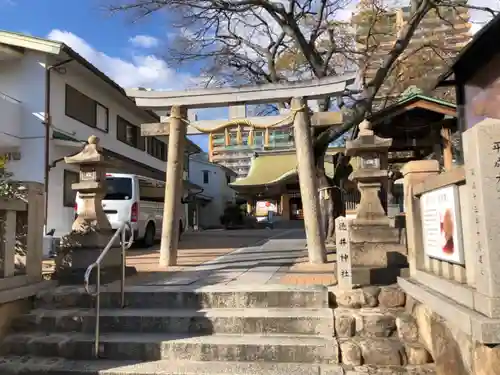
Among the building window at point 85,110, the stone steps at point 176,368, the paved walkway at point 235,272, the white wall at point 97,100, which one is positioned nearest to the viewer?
the stone steps at point 176,368

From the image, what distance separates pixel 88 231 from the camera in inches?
273

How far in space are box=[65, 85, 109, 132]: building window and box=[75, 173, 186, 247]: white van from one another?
4.59 meters

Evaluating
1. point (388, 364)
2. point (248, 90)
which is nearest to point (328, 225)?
point (248, 90)

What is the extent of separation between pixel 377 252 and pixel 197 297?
8.61ft

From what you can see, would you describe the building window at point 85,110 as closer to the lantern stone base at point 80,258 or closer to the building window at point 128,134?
the building window at point 128,134

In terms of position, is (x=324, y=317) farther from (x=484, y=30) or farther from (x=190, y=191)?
(x=190, y=191)

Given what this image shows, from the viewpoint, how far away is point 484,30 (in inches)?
260

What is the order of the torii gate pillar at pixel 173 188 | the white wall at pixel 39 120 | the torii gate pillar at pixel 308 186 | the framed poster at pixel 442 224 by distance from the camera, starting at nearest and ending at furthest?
the framed poster at pixel 442 224
the torii gate pillar at pixel 308 186
the torii gate pillar at pixel 173 188
the white wall at pixel 39 120

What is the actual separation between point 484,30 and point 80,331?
7.18 m

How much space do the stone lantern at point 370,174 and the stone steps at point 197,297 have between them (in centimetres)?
161

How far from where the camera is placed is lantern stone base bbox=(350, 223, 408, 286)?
5797 millimetres

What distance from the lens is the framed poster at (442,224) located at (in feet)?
12.1

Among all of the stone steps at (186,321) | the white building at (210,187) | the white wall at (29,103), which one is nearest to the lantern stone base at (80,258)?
the stone steps at (186,321)

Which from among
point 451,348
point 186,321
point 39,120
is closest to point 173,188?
point 186,321
